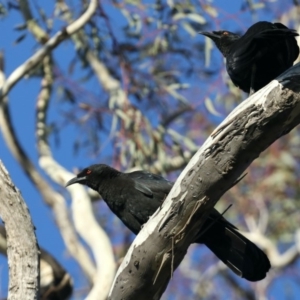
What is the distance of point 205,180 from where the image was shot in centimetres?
395

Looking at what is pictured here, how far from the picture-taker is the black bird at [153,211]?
4.55m

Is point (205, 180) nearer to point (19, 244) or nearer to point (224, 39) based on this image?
point (19, 244)

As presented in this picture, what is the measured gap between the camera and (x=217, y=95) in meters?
9.04

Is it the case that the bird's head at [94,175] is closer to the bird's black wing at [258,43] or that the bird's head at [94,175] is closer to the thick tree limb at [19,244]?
the bird's black wing at [258,43]

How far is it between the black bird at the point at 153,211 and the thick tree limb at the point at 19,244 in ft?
2.78

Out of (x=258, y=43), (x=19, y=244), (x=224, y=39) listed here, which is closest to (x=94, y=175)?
(x=224, y=39)

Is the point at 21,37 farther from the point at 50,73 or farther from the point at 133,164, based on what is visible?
the point at 133,164

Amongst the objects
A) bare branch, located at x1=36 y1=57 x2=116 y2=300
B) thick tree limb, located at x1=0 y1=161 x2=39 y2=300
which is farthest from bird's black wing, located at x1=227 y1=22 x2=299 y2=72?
bare branch, located at x1=36 y1=57 x2=116 y2=300

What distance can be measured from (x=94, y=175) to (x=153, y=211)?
2.06ft

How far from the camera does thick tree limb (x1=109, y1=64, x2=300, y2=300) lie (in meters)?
3.90

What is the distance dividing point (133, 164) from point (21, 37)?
1.68 metres

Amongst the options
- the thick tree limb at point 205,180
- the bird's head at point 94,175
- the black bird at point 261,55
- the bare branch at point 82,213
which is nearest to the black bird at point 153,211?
the bird's head at point 94,175

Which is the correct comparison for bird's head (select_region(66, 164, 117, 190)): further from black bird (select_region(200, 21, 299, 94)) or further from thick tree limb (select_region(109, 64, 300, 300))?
thick tree limb (select_region(109, 64, 300, 300))

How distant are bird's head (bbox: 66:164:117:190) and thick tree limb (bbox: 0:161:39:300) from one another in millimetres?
1267
